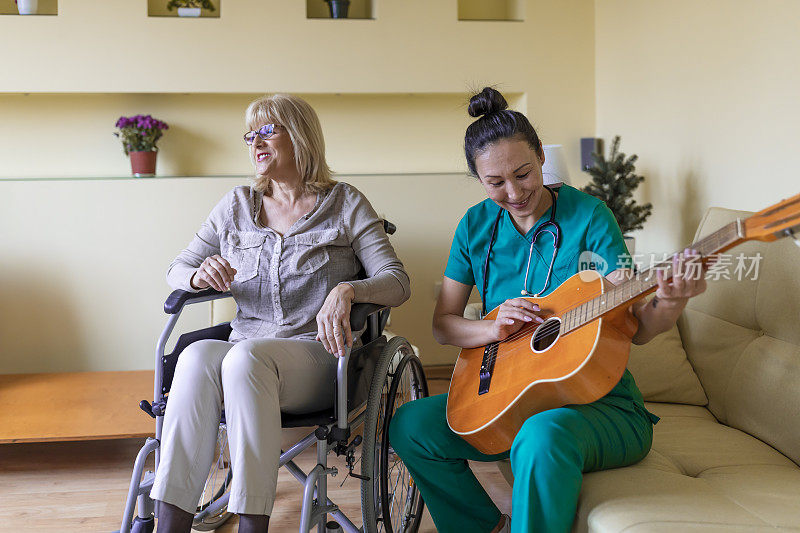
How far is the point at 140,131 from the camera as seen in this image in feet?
10.7

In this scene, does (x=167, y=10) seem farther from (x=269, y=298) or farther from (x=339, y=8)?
(x=269, y=298)

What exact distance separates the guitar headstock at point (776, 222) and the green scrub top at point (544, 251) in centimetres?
50

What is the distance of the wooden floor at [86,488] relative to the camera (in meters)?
2.27

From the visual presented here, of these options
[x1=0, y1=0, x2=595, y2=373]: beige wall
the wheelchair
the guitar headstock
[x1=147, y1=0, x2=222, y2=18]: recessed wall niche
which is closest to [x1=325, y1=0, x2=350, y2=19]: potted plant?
[x1=0, y1=0, x2=595, y2=373]: beige wall

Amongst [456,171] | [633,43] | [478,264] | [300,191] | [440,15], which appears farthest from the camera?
[456,171]

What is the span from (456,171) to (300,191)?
1.54 metres

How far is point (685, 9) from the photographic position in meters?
2.72

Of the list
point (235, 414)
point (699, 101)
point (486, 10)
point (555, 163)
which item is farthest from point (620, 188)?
point (235, 414)

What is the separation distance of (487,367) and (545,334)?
0.18 metres

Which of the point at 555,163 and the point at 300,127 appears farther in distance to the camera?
the point at 555,163

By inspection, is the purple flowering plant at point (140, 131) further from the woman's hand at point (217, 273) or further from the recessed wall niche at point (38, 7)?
the woman's hand at point (217, 273)

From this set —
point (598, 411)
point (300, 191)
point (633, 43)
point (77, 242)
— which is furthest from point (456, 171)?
point (598, 411)

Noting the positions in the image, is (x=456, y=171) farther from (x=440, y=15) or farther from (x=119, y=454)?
(x=119, y=454)

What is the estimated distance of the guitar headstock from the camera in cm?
113
